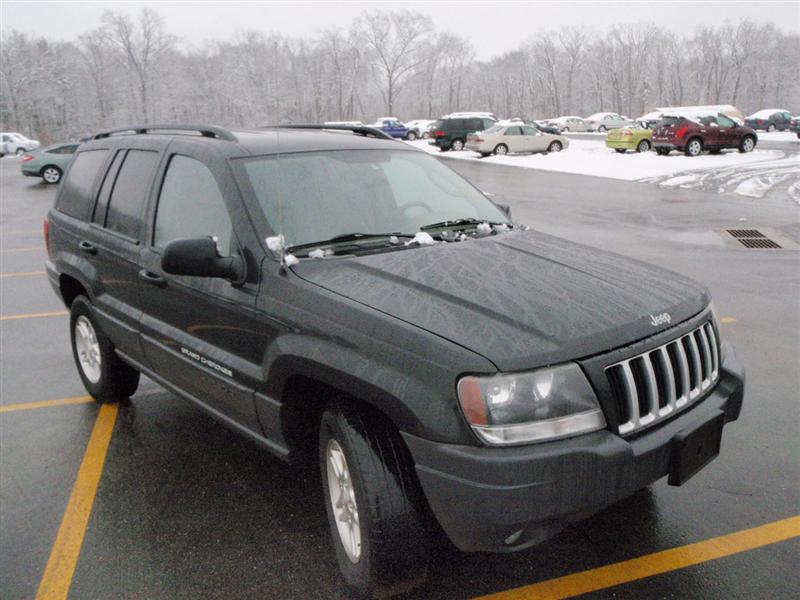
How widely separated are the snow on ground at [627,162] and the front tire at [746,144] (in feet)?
1.01

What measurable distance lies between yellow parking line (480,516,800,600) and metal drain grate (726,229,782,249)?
328 inches

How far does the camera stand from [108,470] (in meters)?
3.88

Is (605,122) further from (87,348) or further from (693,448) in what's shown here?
(693,448)

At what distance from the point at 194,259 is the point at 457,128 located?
34593 mm

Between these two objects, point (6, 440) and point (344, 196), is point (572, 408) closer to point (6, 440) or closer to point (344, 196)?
point (344, 196)

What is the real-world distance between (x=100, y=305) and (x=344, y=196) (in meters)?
2.08

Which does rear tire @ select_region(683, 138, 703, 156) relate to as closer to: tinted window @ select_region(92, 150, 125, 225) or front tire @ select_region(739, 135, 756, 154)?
front tire @ select_region(739, 135, 756, 154)

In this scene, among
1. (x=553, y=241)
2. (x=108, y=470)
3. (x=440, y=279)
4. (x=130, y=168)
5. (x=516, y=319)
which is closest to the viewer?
(x=516, y=319)

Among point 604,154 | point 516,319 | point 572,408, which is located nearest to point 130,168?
point 516,319

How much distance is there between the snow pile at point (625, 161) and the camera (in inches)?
908

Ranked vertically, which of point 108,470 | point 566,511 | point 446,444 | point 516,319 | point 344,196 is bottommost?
point 108,470

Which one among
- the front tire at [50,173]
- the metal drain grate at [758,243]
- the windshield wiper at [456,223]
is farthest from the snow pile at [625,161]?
the windshield wiper at [456,223]

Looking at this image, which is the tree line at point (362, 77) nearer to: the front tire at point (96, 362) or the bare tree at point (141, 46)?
the bare tree at point (141, 46)

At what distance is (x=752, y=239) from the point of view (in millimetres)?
10859
